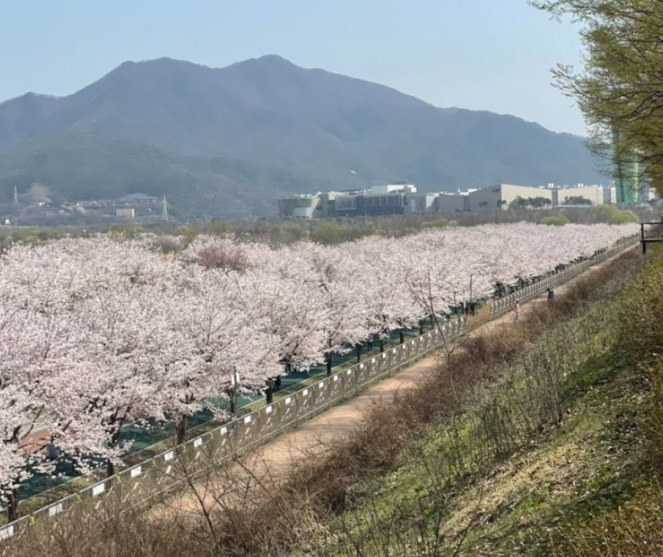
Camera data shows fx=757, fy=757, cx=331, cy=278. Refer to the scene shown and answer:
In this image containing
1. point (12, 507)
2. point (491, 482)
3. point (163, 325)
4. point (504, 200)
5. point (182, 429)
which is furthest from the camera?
point (504, 200)

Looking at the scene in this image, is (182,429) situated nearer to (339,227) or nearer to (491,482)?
(491,482)

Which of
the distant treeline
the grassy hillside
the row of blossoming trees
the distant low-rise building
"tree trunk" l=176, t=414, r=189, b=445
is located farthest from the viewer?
the distant low-rise building

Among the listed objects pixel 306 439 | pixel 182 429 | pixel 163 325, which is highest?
pixel 163 325

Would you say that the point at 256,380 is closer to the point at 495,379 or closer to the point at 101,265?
the point at 495,379

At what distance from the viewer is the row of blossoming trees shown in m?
23.6

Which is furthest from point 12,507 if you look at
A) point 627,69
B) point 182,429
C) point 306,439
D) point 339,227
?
point 339,227

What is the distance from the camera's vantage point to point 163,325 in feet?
95.3

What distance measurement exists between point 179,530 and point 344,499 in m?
4.84

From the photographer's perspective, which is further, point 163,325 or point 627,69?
point 163,325

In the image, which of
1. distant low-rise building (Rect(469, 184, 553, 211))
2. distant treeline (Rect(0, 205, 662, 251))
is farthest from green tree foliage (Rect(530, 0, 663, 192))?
distant low-rise building (Rect(469, 184, 553, 211))

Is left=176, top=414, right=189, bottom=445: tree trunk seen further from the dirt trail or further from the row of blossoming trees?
the dirt trail

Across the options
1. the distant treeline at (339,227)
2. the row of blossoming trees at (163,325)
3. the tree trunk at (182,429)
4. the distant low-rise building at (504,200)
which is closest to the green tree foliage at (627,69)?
the row of blossoming trees at (163,325)

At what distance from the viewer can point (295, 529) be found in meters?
14.5

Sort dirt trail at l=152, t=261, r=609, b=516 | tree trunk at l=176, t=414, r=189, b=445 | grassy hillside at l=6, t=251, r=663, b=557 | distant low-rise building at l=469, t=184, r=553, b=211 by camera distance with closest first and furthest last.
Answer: grassy hillside at l=6, t=251, r=663, b=557 < dirt trail at l=152, t=261, r=609, b=516 < tree trunk at l=176, t=414, r=189, b=445 < distant low-rise building at l=469, t=184, r=553, b=211
